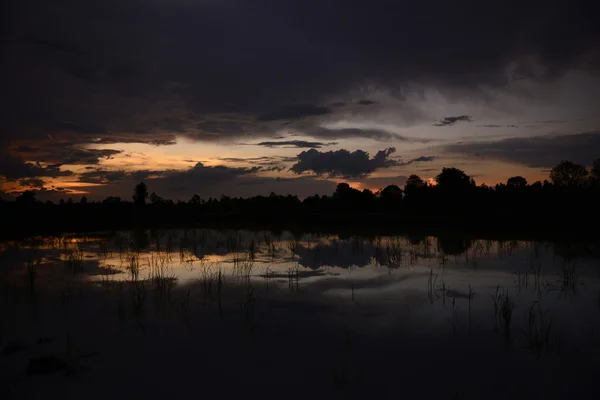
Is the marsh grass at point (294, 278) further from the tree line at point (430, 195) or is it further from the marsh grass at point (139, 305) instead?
the tree line at point (430, 195)

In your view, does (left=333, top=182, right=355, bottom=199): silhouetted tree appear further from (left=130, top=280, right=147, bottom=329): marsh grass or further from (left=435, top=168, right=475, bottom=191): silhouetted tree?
(left=130, top=280, right=147, bottom=329): marsh grass

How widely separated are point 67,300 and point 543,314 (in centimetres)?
938

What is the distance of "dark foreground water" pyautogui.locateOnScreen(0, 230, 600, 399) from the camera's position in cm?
504

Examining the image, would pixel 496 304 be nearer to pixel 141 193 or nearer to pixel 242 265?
pixel 242 265

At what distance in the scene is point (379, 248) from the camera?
1658 centimetres

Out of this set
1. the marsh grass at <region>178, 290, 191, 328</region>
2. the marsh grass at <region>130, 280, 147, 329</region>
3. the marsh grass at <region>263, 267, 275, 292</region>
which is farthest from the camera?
the marsh grass at <region>263, 267, 275, 292</region>

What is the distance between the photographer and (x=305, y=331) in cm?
678

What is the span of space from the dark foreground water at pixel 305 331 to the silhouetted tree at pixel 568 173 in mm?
42584

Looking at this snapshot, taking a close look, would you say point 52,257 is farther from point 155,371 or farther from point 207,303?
point 155,371

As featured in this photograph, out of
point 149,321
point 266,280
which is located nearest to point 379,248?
point 266,280

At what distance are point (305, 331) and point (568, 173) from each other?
53079mm

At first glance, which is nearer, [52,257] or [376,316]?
[376,316]

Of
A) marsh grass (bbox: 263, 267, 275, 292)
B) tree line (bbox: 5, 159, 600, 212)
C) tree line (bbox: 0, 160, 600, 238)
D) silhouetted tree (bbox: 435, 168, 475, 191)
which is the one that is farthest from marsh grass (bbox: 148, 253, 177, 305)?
silhouetted tree (bbox: 435, 168, 475, 191)

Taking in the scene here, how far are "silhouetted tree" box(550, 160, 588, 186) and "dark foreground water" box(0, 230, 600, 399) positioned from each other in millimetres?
42584
